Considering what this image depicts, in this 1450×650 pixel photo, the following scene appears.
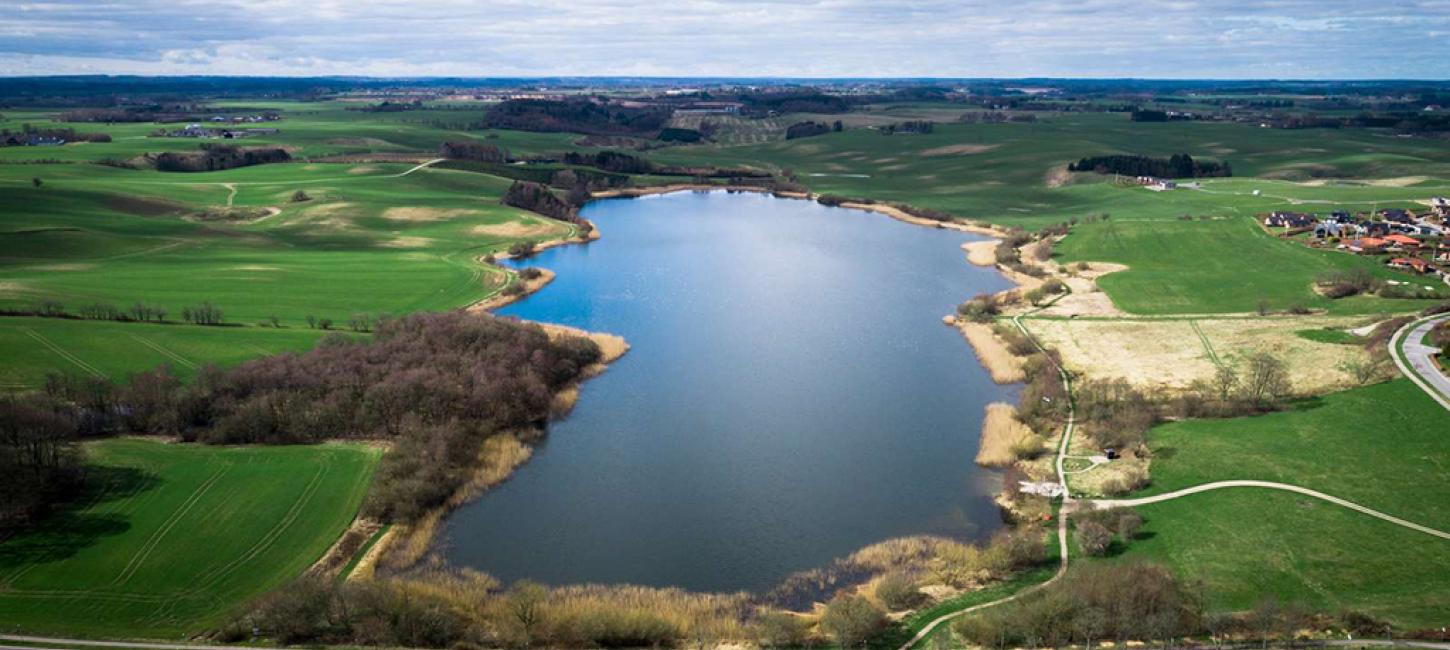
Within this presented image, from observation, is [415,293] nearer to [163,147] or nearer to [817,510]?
[817,510]

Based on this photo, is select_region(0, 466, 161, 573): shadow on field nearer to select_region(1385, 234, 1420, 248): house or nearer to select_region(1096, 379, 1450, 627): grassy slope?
select_region(1096, 379, 1450, 627): grassy slope

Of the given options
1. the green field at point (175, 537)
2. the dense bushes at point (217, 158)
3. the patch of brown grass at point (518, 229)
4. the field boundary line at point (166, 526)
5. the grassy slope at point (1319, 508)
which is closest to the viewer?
the green field at point (175, 537)

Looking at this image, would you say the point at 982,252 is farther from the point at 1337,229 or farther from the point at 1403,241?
the point at 1403,241

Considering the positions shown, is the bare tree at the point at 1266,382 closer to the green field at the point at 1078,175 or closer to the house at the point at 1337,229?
the house at the point at 1337,229

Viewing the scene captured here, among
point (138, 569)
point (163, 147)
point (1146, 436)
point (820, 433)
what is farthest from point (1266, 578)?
point (163, 147)

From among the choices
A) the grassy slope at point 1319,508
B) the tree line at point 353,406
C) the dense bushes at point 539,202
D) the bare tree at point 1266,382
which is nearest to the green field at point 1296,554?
the grassy slope at point 1319,508

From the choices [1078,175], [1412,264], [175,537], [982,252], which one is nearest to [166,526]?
[175,537]

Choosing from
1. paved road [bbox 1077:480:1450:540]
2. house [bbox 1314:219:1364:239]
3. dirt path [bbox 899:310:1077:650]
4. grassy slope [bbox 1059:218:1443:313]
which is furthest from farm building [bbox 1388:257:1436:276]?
paved road [bbox 1077:480:1450:540]
